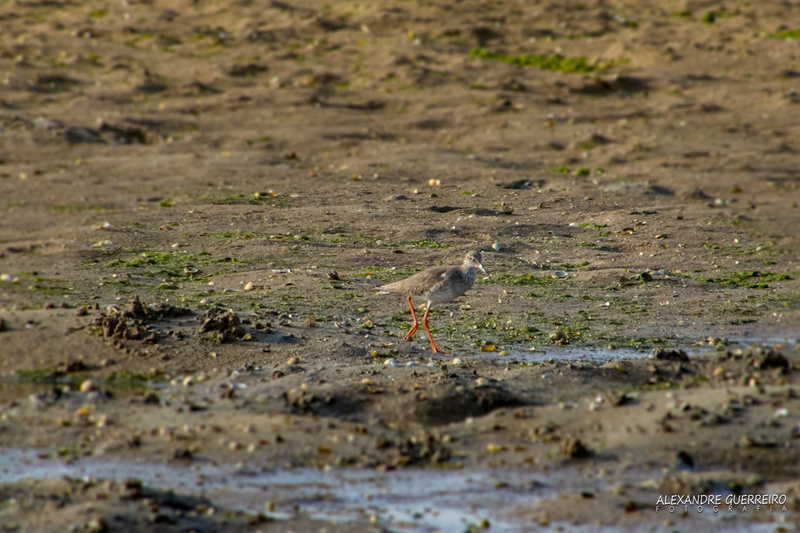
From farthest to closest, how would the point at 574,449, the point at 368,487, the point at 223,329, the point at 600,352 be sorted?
the point at 600,352 → the point at 223,329 → the point at 574,449 → the point at 368,487

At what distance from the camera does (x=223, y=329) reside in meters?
7.73

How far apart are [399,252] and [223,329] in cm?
355

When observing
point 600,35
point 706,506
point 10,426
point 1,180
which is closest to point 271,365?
point 10,426

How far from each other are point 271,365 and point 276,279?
255 cm

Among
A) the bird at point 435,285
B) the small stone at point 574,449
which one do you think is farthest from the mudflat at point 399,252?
the bird at point 435,285

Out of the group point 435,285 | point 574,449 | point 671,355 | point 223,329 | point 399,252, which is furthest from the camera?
point 399,252

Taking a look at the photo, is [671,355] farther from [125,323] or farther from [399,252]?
[125,323]

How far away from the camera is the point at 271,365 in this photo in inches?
290

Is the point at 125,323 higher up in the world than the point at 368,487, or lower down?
higher up

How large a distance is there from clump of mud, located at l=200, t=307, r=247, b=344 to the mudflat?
0.04 meters

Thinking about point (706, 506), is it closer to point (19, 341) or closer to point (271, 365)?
point (271, 365)

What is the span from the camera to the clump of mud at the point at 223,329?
769 centimetres

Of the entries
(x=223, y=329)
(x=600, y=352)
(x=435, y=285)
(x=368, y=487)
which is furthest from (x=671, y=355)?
(x=223, y=329)

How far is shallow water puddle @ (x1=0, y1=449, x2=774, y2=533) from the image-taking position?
5145 millimetres
